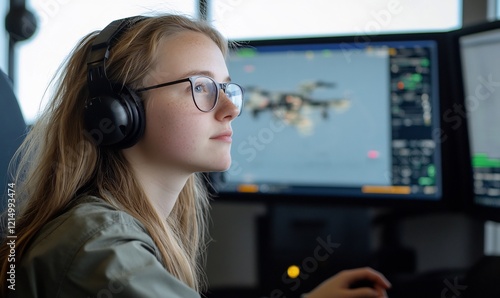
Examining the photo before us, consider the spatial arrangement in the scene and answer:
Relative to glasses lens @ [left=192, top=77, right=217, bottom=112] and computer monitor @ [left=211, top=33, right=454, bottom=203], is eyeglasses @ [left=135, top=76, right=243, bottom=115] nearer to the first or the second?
glasses lens @ [left=192, top=77, right=217, bottom=112]

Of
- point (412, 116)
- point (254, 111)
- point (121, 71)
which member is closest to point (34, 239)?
point (121, 71)

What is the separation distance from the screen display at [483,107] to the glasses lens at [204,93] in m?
0.62

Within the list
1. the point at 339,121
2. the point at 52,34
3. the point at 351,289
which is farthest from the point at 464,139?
the point at 52,34

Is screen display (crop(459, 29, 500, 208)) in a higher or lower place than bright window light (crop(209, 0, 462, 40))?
lower

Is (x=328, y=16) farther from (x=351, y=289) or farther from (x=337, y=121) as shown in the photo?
(x=351, y=289)

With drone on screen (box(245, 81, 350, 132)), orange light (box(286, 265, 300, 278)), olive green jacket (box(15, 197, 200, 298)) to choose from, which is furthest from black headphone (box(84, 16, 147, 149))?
orange light (box(286, 265, 300, 278))

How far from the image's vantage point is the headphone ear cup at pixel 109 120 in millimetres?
852

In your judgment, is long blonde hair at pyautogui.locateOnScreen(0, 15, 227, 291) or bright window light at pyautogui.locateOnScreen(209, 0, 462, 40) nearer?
long blonde hair at pyautogui.locateOnScreen(0, 15, 227, 291)

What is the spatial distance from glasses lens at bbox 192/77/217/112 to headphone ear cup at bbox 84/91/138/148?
10cm

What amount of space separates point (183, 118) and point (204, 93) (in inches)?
2.0

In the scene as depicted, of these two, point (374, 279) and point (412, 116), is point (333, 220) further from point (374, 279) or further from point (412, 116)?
point (374, 279)

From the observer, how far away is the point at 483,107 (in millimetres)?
1306

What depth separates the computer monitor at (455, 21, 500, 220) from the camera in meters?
1.27

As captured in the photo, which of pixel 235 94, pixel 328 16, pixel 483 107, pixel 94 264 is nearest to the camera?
pixel 94 264
